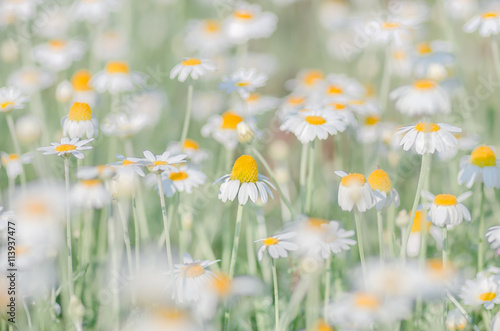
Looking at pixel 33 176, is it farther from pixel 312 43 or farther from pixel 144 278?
pixel 312 43

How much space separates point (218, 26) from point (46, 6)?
1.09m

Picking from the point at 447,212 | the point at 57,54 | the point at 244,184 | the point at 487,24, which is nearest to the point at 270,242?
the point at 244,184

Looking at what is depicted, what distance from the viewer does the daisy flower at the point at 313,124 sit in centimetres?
185

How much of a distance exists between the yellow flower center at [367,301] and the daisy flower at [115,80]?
5.41 ft

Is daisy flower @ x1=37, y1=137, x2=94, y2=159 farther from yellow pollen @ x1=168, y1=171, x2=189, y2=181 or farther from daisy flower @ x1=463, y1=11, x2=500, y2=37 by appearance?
daisy flower @ x1=463, y1=11, x2=500, y2=37

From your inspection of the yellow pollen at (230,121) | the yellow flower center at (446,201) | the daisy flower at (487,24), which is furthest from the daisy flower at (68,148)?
the daisy flower at (487,24)

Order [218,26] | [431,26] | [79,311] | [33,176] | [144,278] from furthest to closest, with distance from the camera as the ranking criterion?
[431,26]
[218,26]
[33,176]
[144,278]
[79,311]

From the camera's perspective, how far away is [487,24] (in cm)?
236

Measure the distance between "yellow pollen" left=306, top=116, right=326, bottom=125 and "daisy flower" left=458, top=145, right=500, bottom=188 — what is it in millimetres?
449

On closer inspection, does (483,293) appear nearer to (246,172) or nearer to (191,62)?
(246,172)

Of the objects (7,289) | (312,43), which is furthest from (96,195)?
(312,43)

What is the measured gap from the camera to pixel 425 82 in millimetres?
2045

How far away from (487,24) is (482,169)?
0.77m

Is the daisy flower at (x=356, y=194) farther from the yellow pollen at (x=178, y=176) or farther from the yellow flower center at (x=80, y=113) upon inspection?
the yellow flower center at (x=80, y=113)
